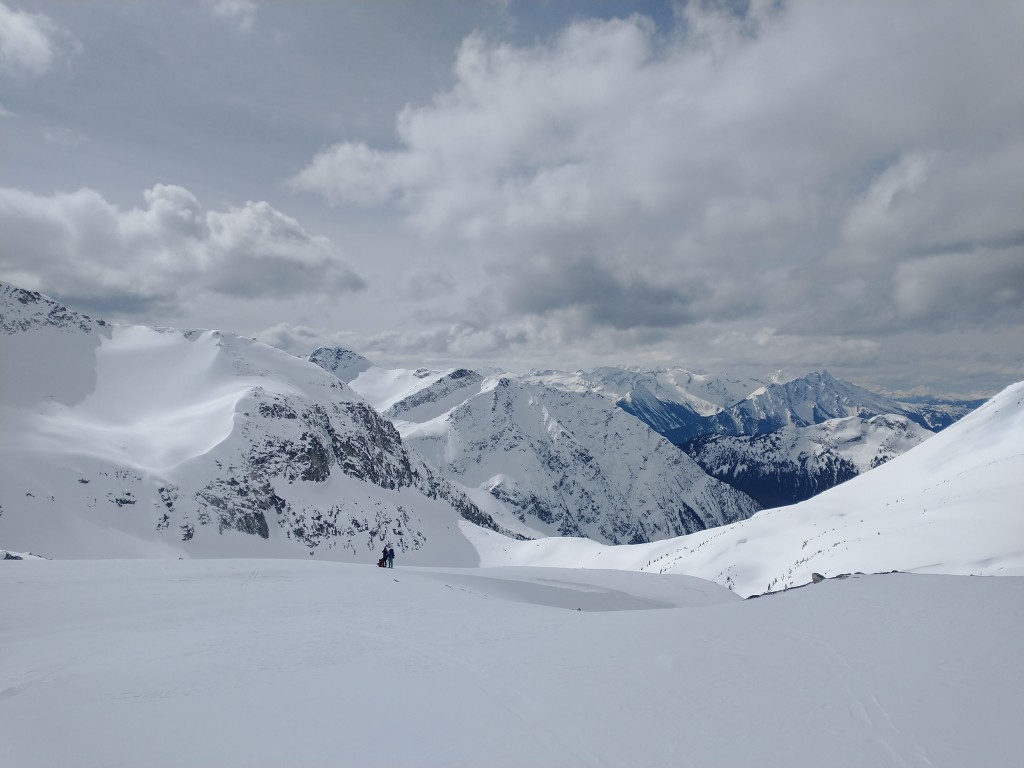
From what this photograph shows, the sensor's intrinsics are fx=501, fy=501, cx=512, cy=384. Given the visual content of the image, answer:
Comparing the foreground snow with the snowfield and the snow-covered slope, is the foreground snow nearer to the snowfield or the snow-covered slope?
the snowfield

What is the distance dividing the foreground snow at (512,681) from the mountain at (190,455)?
78.1 m

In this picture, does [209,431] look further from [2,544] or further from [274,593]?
[274,593]

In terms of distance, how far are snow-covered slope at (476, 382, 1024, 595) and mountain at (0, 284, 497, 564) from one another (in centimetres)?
4941

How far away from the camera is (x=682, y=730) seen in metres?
7.38

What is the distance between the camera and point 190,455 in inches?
4063

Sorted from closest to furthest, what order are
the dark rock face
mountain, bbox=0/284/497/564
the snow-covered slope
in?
the snow-covered slope, mountain, bbox=0/284/497/564, the dark rock face

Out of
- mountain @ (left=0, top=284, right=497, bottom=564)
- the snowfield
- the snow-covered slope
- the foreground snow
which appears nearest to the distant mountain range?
mountain @ (left=0, top=284, right=497, bottom=564)

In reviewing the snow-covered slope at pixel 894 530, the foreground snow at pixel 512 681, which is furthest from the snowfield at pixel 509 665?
the snow-covered slope at pixel 894 530

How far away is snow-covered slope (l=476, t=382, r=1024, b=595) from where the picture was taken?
34331mm

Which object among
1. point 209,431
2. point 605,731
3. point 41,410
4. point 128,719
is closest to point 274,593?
point 128,719

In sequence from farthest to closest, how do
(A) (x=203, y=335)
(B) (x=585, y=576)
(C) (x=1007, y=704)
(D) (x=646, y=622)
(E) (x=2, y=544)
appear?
(A) (x=203, y=335) < (E) (x=2, y=544) < (B) (x=585, y=576) < (D) (x=646, y=622) < (C) (x=1007, y=704)

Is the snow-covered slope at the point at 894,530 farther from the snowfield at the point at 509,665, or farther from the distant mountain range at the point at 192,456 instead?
the distant mountain range at the point at 192,456

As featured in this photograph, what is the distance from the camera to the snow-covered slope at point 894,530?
34.3m

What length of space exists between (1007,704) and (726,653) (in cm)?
423
